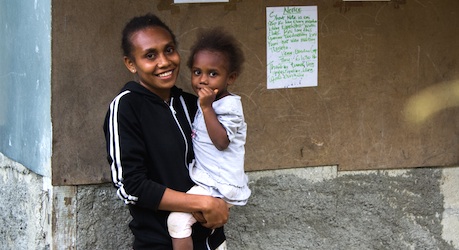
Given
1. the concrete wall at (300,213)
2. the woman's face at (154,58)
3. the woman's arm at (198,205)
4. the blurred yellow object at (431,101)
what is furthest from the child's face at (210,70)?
the blurred yellow object at (431,101)

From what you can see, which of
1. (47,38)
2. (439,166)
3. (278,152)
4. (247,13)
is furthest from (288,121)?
(47,38)

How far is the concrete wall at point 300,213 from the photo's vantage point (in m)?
4.05

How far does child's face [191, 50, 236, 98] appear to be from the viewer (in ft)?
10.9

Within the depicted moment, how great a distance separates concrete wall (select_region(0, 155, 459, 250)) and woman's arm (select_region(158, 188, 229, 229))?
0.94 meters

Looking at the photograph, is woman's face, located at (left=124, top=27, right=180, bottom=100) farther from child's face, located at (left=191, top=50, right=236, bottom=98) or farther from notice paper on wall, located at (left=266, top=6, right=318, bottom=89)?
notice paper on wall, located at (left=266, top=6, right=318, bottom=89)

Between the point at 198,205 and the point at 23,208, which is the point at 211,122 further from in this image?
the point at 23,208

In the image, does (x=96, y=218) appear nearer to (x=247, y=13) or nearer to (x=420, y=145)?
(x=247, y=13)

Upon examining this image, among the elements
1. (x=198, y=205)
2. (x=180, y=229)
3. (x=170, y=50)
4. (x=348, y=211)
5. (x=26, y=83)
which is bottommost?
(x=348, y=211)

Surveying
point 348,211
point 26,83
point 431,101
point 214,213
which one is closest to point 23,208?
point 26,83

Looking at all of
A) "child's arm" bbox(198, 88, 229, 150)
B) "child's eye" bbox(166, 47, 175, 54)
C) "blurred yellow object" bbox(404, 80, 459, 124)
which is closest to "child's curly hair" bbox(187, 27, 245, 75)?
"child's eye" bbox(166, 47, 175, 54)

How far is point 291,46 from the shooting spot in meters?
4.37

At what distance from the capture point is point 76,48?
Result: 3891mm

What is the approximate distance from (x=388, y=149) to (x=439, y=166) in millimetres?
405

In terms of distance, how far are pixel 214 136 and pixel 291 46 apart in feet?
4.33
